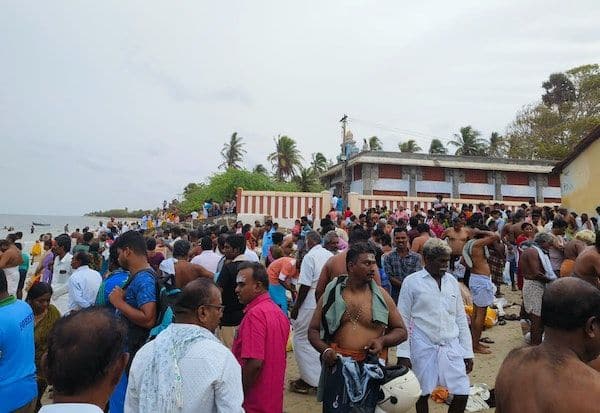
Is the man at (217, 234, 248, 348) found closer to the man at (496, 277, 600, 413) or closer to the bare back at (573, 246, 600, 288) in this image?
the man at (496, 277, 600, 413)

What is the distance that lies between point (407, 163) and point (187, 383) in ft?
96.4

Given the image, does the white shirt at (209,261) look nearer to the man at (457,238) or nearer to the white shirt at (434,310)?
the white shirt at (434,310)

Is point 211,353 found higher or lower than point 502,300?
higher

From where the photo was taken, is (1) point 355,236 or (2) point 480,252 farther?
(2) point 480,252

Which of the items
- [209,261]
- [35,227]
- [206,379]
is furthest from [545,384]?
[35,227]

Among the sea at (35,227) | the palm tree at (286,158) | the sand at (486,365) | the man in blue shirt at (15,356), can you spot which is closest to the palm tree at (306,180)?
the palm tree at (286,158)

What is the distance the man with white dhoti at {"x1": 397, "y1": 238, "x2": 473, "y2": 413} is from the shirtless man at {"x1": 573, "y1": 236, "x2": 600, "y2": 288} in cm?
162

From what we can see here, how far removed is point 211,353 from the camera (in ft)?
7.06

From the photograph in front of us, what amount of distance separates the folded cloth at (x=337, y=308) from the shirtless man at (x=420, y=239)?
4026 mm

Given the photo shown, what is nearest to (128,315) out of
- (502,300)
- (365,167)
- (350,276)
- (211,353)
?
(211,353)

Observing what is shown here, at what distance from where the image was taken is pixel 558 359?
1996 mm

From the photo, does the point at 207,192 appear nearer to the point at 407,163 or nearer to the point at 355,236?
the point at 407,163

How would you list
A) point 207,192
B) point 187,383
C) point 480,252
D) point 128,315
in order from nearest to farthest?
point 187,383
point 128,315
point 480,252
point 207,192

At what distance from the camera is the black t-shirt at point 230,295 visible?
15.6 feet
